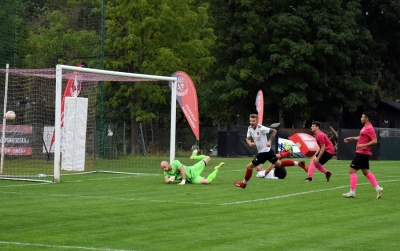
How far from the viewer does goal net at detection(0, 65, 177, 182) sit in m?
25.9

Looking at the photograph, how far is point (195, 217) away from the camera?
13773 millimetres

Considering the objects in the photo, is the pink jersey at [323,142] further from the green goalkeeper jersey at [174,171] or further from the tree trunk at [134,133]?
the tree trunk at [134,133]

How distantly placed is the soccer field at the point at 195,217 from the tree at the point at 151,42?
2212 cm

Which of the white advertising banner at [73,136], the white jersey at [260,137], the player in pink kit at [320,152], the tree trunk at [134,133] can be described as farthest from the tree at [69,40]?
the white jersey at [260,137]

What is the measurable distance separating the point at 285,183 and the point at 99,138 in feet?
47.7

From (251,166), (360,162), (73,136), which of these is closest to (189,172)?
(251,166)

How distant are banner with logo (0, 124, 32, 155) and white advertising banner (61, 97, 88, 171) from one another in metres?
2.68

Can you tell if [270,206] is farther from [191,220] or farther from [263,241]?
[263,241]

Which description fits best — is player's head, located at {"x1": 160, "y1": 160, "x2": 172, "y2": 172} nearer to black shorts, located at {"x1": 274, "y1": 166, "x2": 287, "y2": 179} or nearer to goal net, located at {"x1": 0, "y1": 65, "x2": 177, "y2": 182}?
goal net, located at {"x1": 0, "y1": 65, "x2": 177, "y2": 182}

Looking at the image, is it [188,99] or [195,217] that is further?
[188,99]

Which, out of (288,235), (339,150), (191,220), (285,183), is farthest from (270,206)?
(339,150)

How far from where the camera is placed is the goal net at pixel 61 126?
25.9 meters

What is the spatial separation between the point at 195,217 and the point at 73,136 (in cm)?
1425

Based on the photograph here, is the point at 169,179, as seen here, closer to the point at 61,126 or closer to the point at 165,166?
the point at 165,166
